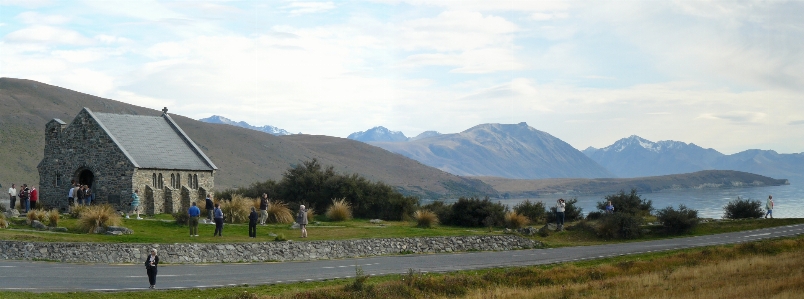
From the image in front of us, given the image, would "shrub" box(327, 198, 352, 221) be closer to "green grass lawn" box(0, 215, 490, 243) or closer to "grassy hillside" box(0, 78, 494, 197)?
"green grass lawn" box(0, 215, 490, 243)

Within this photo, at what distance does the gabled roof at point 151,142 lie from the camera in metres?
50.1

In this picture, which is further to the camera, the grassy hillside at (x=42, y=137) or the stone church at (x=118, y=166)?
the grassy hillside at (x=42, y=137)

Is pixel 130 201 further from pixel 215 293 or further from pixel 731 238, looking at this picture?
pixel 731 238

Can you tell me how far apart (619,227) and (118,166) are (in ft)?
94.3

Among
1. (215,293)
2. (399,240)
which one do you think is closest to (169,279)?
(215,293)

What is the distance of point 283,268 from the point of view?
1282 inches

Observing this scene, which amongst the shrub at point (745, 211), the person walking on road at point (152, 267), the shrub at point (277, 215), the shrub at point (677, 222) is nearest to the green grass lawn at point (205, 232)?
the shrub at point (277, 215)

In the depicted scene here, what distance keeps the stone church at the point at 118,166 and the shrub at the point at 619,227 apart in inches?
980

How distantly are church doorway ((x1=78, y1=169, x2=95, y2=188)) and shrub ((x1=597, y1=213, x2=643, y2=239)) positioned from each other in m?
30.4

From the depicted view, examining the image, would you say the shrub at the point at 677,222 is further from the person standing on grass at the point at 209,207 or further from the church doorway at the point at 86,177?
the church doorway at the point at 86,177

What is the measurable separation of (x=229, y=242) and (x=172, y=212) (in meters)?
14.4

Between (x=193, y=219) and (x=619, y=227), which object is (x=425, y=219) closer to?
(x=619, y=227)

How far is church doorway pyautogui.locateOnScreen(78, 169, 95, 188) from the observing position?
166 feet

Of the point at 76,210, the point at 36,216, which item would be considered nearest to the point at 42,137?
the point at 76,210
